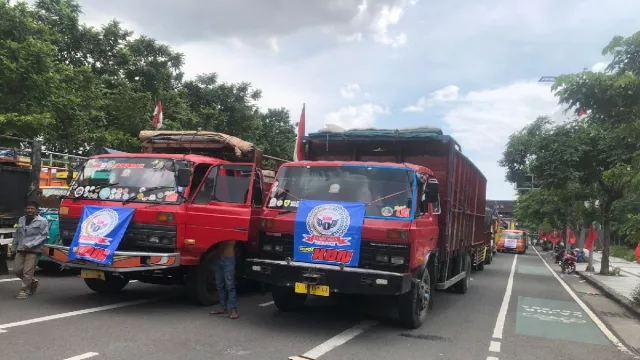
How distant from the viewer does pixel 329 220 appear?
7.00 m

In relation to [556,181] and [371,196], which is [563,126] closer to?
[556,181]

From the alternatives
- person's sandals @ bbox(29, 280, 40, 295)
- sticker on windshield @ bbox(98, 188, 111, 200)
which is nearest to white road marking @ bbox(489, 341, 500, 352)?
sticker on windshield @ bbox(98, 188, 111, 200)

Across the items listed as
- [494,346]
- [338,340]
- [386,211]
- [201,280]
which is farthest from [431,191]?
[201,280]

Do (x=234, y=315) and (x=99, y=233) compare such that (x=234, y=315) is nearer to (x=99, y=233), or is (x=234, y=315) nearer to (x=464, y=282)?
(x=99, y=233)

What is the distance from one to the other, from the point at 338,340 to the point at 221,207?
9.19ft

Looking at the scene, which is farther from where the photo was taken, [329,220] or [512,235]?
[512,235]

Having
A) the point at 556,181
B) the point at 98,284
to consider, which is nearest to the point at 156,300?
the point at 98,284

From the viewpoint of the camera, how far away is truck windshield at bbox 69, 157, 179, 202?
25.6 feet

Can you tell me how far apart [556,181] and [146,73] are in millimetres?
19748

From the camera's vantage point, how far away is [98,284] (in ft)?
28.3

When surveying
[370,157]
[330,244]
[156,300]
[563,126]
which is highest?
[563,126]

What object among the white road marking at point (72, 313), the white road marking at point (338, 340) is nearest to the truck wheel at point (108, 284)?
the white road marking at point (72, 313)

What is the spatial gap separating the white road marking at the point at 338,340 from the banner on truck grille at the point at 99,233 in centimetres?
310

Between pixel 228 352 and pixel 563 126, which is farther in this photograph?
pixel 563 126
